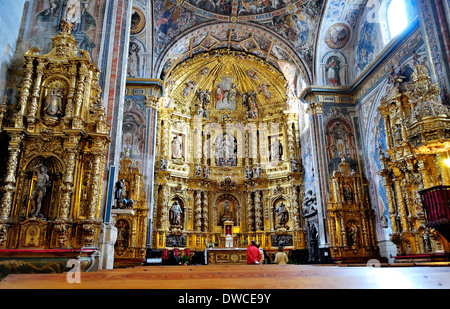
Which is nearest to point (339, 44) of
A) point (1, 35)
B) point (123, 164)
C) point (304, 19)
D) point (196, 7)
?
point (304, 19)

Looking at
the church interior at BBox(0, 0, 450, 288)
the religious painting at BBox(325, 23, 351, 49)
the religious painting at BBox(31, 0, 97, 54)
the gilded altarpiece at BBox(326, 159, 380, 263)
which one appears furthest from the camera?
the religious painting at BBox(325, 23, 351, 49)

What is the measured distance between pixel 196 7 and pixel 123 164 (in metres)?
8.69

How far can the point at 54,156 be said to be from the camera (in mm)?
6699

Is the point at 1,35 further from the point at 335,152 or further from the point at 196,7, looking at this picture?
the point at 335,152

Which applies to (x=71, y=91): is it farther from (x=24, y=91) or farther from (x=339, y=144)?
(x=339, y=144)

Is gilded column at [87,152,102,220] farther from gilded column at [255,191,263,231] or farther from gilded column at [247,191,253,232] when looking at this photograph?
gilded column at [247,191,253,232]

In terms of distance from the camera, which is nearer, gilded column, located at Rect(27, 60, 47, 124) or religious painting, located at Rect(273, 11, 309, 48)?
gilded column, located at Rect(27, 60, 47, 124)

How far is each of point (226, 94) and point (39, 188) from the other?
54.2ft

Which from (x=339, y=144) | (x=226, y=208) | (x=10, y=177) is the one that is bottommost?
(x=10, y=177)

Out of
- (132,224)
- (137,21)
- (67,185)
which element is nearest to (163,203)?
(132,224)

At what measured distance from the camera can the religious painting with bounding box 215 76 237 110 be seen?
21781 mm

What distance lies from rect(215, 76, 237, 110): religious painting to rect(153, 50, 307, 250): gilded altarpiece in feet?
0.21

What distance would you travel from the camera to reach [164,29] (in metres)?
17.0

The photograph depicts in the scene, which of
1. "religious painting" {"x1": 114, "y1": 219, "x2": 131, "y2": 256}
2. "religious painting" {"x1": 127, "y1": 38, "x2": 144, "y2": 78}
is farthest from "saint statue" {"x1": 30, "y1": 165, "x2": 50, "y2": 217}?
"religious painting" {"x1": 127, "y1": 38, "x2": 144, "y2": 78}
